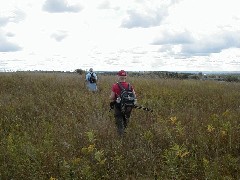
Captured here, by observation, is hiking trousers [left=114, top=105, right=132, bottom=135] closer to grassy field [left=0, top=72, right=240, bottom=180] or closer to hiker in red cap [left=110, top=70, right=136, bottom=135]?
hiker in red cap [left=110, top=70, right=136, bottom=135]

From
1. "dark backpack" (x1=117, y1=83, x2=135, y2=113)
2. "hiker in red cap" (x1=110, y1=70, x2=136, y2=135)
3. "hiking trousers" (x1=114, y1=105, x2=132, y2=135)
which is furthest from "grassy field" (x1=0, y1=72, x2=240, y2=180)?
"dark backpack" (x1=117, y1=83, x2=135, y2=113)

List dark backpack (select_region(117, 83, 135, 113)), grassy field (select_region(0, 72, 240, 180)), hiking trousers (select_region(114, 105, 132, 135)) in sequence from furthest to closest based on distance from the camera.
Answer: hiking trousers (select_region(114, 105, 132, 135)), dark backpack (select_region(117, 83, 135, 113)), grassy field (select_region(0, 72, 240, 180))

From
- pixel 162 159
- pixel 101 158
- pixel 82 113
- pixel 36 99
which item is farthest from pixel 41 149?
pixel 36 99

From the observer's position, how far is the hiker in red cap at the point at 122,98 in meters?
8.33

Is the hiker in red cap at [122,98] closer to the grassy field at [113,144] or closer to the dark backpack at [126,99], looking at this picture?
the dark backpack at [126,99]

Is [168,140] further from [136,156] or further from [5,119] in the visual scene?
[5,119]

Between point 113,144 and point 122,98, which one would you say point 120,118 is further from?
point 113,144

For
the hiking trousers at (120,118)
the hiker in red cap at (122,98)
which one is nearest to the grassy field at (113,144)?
the hiking trousers at (120,118)

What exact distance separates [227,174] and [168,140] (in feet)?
7.03

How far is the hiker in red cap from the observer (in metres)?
8.33

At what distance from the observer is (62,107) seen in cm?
1266

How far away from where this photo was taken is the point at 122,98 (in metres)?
8.33

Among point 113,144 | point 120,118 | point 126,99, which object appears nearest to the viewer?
point 113,144

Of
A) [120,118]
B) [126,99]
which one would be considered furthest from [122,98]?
[120,118]
